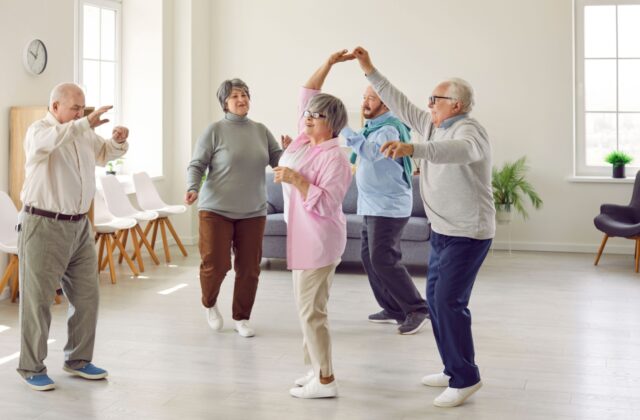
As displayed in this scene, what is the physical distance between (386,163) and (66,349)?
215cm

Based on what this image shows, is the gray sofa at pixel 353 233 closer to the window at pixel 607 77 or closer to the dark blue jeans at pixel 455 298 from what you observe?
the window at pixel 607 77

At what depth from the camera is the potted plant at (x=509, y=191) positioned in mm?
8734

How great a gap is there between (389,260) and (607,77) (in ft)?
15.7

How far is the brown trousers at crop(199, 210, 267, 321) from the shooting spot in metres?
5.21

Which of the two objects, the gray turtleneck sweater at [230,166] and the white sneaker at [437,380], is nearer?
the white sneaker at [437,380]

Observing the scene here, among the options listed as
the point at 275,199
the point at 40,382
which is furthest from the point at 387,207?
the point at 275,199

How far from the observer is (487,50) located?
30.0 ft

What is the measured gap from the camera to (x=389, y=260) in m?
5.41

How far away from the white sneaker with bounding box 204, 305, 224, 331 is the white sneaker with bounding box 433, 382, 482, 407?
5.87 feet

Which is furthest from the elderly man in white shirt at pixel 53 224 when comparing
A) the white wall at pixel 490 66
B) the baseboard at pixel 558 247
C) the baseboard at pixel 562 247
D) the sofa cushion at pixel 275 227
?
the baseboard at pixel 562 247

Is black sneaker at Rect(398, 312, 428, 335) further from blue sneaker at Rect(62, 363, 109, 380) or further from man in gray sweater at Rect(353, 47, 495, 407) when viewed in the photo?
blue sneaker at Rect(62, 363, 109, 380)

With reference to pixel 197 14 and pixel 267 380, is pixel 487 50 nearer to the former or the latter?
pixel 197 14

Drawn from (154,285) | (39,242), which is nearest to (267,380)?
(39,242)

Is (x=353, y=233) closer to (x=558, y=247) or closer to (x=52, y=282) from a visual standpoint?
(x=558, y=247)
